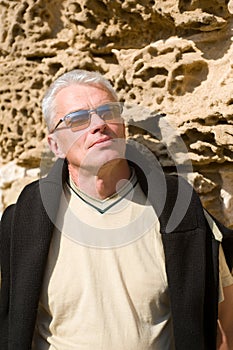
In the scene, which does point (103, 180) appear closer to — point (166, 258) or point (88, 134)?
point (88, 134)

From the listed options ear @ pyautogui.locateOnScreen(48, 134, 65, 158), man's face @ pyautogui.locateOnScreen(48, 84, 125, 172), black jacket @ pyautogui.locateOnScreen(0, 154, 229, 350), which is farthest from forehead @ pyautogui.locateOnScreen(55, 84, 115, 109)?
black jacket @ pyautogui.locateOnScreen(0, 154, 229, 350)

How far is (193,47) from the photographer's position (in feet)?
7.48

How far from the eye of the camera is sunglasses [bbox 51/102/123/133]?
70.4 inches

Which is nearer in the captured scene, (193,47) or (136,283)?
(136,283)

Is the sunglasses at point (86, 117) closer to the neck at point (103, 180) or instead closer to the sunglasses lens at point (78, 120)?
the sunglasses lens at point (78, 120)

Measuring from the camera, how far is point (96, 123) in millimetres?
1769

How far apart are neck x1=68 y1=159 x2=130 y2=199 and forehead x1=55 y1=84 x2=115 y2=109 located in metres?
0.20

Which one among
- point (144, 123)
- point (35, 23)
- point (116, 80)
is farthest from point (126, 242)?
point (35, 23)

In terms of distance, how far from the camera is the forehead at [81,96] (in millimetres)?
1815

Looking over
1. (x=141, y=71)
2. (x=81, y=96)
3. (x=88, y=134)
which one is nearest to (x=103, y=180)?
(x=88, y=134)

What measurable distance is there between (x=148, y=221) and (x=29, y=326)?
1.58 feet

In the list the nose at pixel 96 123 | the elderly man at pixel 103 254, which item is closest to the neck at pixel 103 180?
the elderly man at pixel 103 254

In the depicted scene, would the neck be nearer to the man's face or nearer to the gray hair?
the man's face

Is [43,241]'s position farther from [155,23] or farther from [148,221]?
[155,23]
